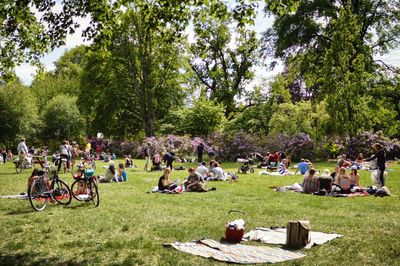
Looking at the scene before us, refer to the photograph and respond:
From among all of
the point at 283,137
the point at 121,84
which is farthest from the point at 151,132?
the point at 283,137

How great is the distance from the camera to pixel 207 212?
37.4 ft

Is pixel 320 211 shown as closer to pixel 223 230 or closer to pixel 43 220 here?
pixel 223 230

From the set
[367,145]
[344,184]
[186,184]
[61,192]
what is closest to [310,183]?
[344,184]

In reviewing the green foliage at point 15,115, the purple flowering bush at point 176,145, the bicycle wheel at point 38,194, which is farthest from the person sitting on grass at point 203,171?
the green foliage at point 15,115

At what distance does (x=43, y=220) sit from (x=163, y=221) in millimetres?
2893

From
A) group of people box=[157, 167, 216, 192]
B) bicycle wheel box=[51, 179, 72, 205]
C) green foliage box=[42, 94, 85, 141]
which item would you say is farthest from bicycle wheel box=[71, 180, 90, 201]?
green foliage box=[42, 94, 85, 141]

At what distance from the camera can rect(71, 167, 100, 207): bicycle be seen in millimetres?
12664

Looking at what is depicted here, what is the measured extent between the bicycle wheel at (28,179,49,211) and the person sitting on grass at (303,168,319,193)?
29.4ft

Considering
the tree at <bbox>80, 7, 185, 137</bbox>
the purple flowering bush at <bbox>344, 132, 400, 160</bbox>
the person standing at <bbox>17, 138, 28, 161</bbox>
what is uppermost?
the tree at <bbox>80, 7, 185, 137</bbox>

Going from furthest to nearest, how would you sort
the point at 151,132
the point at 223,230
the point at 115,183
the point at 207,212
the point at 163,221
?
the point at 151,132 → the point at 115,183 → the point at 207,212 → the point at 163,221 → the point at 223,230

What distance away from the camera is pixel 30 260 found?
7.12 meters

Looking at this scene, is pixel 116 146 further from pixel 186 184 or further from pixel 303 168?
pixel 186 184

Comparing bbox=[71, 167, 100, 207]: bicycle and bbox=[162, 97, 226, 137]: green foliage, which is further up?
bbox=[162, 97, 226, 137]: green foliage

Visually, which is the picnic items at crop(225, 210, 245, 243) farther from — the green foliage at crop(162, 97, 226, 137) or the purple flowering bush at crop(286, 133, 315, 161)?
the green foliage at crop(162, 97, 226, 137)
